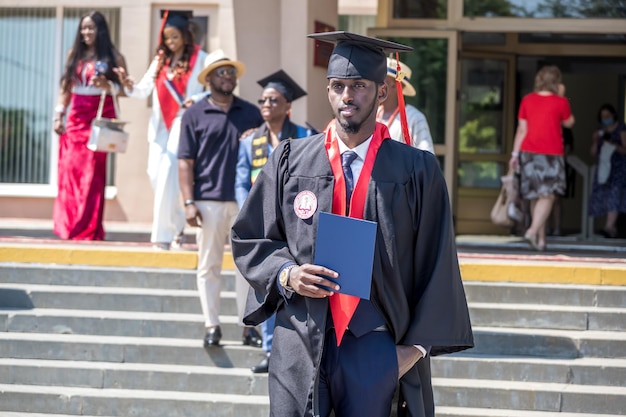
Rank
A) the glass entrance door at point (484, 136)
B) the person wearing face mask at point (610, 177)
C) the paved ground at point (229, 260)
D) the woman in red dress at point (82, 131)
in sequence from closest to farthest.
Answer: the paved ground at point (229, 260) → the woman in red dress at point (82, 131) → the person wearing face mask at point (610, 177) → the glass entrance door at point (484, 136)

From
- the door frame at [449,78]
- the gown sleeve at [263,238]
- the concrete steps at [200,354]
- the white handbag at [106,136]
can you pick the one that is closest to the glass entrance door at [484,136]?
the door frame at [449,78]

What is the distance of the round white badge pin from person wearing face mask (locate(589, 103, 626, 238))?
10096 millimetres

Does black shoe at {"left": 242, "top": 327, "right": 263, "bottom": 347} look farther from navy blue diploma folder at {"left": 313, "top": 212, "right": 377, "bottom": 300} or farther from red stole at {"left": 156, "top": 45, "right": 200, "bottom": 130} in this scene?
navy blue diploma folder at {"left": 313, "top": 212, "right": 377, "bottom": 300}

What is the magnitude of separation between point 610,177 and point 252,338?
22.5ft

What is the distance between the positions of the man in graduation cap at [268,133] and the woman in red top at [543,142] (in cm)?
389

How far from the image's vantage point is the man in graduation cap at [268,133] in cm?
795

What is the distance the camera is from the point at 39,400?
8.23 metres

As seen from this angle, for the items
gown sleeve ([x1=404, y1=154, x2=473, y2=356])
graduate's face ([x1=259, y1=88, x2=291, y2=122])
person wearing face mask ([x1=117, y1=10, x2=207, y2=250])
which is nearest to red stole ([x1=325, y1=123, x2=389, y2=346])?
gown sleeve ([x1=404, y1=154, x2=473, y2=356])

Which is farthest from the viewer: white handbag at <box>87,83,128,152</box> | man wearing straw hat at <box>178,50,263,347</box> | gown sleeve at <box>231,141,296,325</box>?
white handbag at <box>87,83,128,152</box>

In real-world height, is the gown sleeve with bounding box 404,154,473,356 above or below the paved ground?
above

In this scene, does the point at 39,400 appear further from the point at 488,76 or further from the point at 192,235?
the point at 488,76

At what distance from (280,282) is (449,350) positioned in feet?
2.34

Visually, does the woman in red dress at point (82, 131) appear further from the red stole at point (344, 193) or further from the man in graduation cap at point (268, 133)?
the red stole at point (344, 193)

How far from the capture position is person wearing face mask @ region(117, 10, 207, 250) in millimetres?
10047
